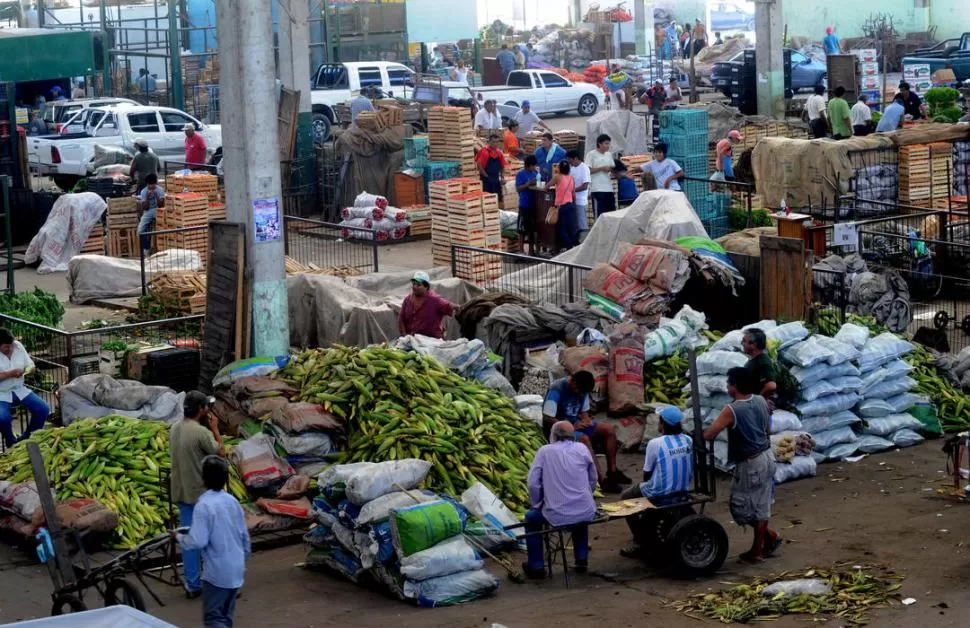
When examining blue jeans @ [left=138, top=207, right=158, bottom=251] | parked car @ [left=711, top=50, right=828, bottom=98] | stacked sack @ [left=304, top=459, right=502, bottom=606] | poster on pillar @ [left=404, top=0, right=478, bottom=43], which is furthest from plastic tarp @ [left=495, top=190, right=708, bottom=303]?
poster on pillar @ [left=404, top=0, right=478, bottom=43]

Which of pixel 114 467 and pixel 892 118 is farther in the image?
pixel 892 118

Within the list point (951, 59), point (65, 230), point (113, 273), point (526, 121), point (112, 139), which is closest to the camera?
point (113, 273)

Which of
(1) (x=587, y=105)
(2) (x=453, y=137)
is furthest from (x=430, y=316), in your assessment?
(1) (x=587, y=105)

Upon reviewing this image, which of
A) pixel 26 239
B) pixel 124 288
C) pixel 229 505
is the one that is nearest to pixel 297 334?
pixel 124 288

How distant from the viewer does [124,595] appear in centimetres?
878

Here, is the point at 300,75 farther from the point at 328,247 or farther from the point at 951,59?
the point at 951,59

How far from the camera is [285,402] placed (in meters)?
12.3

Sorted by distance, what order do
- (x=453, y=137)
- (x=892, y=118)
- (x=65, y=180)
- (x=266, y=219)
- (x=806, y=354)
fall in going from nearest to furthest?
(x=806, y=354)
(x=266, y=219)
(x=453, y=137)
(x=892, y=118)
(x=65, y=180)

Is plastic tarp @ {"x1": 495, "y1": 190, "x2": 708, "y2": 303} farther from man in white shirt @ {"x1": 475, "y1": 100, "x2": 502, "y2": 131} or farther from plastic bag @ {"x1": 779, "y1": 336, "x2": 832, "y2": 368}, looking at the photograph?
man in white shirt @ {"x1": 475, "y1": 100, "x2": 502, "y2": 131}

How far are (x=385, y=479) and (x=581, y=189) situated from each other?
37.1ft

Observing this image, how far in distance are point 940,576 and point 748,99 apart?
30.1 metres

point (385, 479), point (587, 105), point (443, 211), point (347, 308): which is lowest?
point (385, 479)

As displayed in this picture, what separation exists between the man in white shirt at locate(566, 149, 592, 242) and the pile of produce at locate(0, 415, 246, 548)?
32.8 ft

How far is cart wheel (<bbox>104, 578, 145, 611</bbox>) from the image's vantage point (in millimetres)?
8602
